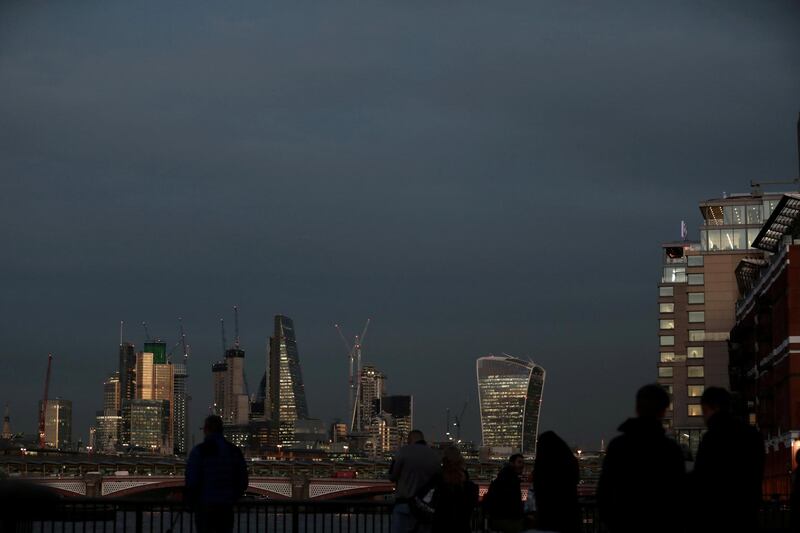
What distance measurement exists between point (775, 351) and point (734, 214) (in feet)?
210

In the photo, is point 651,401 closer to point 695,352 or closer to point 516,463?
point 516,463

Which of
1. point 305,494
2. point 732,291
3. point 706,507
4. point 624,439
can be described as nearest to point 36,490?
point 624,439

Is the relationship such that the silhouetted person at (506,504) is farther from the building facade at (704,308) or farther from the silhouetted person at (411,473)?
the building facade at (704,308)

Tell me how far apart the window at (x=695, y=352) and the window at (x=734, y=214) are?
1367 centimetres

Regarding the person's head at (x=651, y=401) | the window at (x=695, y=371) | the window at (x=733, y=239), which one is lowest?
the person's head at (x=651, y=401)

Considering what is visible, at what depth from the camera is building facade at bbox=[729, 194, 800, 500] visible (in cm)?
6994

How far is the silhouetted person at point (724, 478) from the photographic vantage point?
12.9 m

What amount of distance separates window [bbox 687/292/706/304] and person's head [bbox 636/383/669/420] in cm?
12390

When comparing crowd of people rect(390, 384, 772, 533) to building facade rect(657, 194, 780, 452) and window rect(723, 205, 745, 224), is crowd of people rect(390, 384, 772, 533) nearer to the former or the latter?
building facade rect(657, 194, 780, 452)

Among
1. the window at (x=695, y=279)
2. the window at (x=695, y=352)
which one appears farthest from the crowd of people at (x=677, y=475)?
the window at (x=695, y=279)

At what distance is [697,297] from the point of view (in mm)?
135125

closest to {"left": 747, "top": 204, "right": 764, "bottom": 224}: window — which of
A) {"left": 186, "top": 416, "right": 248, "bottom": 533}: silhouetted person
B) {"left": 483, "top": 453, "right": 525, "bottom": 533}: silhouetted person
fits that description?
{"left": 483, "top": 453, "right": 525, "bottom": 533}: silhouetted person

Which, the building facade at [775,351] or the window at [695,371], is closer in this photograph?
the building facade at [775,351]

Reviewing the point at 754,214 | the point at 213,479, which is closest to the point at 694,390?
the point at 754,214
